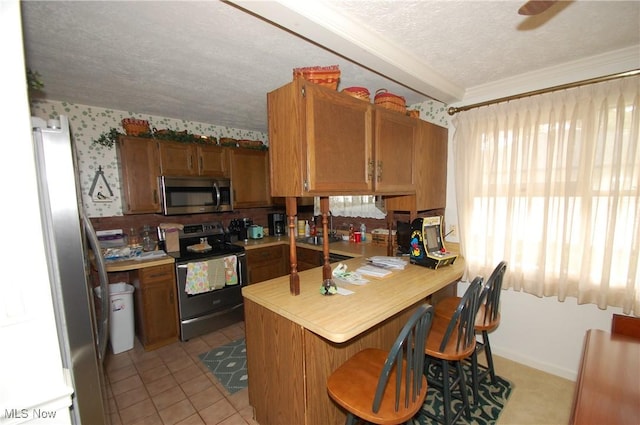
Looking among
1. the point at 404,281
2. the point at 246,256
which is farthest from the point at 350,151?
the point at 246,256

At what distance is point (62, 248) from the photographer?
1.02m

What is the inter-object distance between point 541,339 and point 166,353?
3468 millimetres

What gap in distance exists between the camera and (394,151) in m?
2.02

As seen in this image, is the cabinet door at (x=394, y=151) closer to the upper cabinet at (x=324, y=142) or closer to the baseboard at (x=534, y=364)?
the upper cabinet at (x=324, y=142)

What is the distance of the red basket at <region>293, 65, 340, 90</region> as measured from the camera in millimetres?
1481

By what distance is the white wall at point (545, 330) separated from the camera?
6.73 feet

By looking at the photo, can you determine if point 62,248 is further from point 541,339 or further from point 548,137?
point 541,339

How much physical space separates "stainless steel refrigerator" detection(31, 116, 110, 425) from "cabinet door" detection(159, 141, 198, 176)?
6.33 feet

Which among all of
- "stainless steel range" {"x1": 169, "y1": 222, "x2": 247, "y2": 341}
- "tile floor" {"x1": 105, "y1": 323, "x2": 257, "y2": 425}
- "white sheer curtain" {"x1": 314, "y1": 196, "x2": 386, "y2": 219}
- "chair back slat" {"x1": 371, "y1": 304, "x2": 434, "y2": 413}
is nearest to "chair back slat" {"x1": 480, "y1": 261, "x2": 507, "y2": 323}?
"chair back slat" {"x1": 371, "y1": 304, "x2": 434, "y2": 413}

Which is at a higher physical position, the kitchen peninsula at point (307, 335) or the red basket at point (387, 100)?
the red basket at point (387, 100)

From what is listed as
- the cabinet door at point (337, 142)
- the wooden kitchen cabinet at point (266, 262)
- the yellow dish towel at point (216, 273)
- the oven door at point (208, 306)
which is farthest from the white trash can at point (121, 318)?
the cabinet door at point (337, 142)

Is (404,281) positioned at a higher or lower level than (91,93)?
lower

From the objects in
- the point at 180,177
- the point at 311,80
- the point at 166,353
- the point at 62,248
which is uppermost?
the point at 311,80

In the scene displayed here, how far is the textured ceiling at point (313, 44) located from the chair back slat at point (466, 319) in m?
1.44
